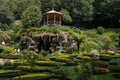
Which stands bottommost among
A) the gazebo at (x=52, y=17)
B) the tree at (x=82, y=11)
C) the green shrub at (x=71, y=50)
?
the green shrub at (x=71, y=50)

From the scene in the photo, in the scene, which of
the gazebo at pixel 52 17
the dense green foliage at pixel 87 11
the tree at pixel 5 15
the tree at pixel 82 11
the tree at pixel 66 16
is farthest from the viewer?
the tree at pixel 5 15

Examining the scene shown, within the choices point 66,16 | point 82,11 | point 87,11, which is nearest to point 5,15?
point 66,16

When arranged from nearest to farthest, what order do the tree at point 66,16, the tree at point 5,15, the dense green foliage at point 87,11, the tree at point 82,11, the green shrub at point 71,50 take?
the green shrub at point 71,50 < the tree at point 66,16 < the tree at point 82,11 < the dense green foliage at point 87,11 < the tree at point 5,15

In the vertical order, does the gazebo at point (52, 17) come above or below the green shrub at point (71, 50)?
above

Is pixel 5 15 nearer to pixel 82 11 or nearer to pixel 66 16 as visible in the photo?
pixel 66 16

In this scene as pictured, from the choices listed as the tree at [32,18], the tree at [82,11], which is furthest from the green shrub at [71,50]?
the tree at [82,11]

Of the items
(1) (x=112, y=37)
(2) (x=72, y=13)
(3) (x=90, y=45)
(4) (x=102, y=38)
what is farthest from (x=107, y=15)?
(3) (x=90, y=45)

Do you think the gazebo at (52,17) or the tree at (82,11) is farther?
the tree at (82,11)

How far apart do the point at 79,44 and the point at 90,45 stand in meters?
5.06

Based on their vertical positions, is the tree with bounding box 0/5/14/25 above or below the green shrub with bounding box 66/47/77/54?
above

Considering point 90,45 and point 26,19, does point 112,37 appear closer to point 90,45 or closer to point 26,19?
point 90,45

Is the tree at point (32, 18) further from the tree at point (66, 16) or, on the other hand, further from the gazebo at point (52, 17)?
the gazebo at point (52, 17)

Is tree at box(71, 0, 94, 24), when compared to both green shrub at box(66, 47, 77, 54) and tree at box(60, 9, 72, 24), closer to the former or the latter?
tree at box(60, 9, 72, 24)

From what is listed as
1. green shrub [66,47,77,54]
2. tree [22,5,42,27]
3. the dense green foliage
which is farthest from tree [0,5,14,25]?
green shrub [66,47,77,54]
